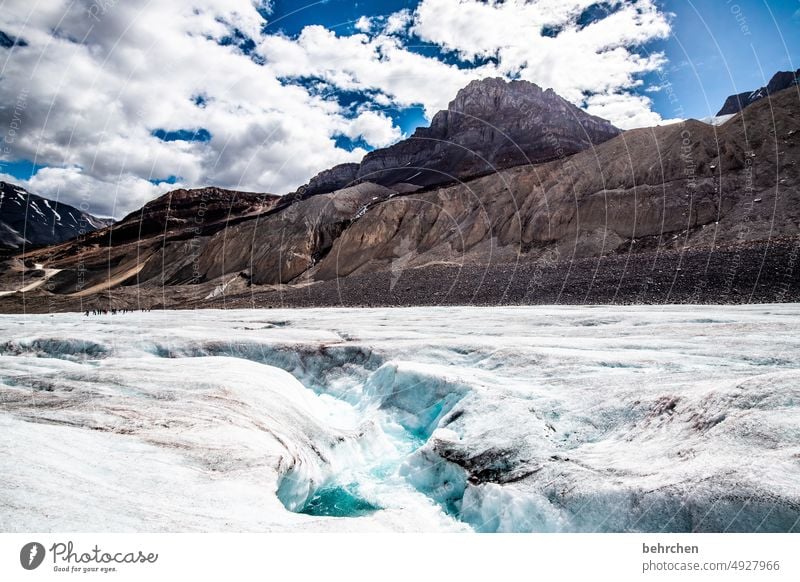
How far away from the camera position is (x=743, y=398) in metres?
6.49

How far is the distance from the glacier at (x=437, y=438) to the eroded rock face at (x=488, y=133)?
97.2 meters

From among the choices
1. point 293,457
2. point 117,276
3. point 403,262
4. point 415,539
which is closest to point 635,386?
point 415,539

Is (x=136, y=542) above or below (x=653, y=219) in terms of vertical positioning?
below

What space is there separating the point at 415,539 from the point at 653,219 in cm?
4448

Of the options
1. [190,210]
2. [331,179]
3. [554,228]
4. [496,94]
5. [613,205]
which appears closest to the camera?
[613,205]

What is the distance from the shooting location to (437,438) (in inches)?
343

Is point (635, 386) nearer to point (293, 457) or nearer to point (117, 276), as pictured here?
point (293, 457)

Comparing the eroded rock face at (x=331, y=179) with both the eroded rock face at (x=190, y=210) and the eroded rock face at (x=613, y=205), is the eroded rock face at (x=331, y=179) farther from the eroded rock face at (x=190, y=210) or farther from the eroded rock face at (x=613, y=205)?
the eroded rock face at (x=613, y=205)

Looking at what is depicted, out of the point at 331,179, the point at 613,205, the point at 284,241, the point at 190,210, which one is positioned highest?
the point at 331,179


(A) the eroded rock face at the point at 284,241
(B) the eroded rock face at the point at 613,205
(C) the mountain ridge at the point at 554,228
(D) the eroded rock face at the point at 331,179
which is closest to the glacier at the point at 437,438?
(C) the mountain ridge at the point at 554,228

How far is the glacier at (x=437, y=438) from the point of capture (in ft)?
17.0

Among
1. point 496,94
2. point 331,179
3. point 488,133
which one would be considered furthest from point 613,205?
point 331,179

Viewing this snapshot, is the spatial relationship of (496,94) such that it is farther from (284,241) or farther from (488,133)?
(284,241)

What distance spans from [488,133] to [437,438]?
122 metres
